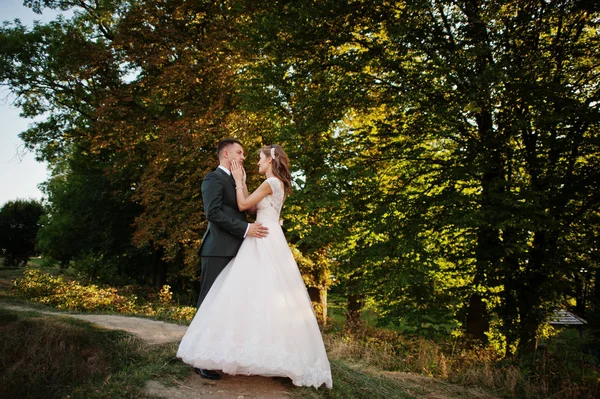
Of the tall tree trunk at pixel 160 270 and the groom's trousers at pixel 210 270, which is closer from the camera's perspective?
the groom's trousers at pixel 210 270

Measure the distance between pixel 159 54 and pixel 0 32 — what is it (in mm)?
7727

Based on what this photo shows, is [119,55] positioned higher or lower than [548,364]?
higher

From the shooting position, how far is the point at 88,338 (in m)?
5.32

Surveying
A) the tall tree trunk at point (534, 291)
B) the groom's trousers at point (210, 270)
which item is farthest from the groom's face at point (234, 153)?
the tall tree trunk at point (534, 291)

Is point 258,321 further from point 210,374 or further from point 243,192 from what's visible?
point 243,192

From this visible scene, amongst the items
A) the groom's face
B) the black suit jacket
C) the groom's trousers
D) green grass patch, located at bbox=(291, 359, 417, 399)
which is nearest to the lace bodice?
the black suit jacket

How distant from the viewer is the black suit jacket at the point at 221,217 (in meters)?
4.54

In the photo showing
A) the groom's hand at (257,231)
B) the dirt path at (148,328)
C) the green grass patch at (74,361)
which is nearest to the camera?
the green grass patch at (74,361)

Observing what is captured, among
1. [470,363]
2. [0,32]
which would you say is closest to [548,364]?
[470,363]

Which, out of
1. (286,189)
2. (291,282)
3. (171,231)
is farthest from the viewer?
(171,231)

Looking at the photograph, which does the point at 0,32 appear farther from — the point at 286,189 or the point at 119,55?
the point at 286,189

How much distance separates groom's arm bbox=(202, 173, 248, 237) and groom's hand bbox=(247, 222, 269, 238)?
62 millimetres

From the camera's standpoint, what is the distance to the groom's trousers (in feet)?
15.3

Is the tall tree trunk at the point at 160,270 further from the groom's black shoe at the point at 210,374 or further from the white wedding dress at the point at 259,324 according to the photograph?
the white wedding dress at the point at 259,324
